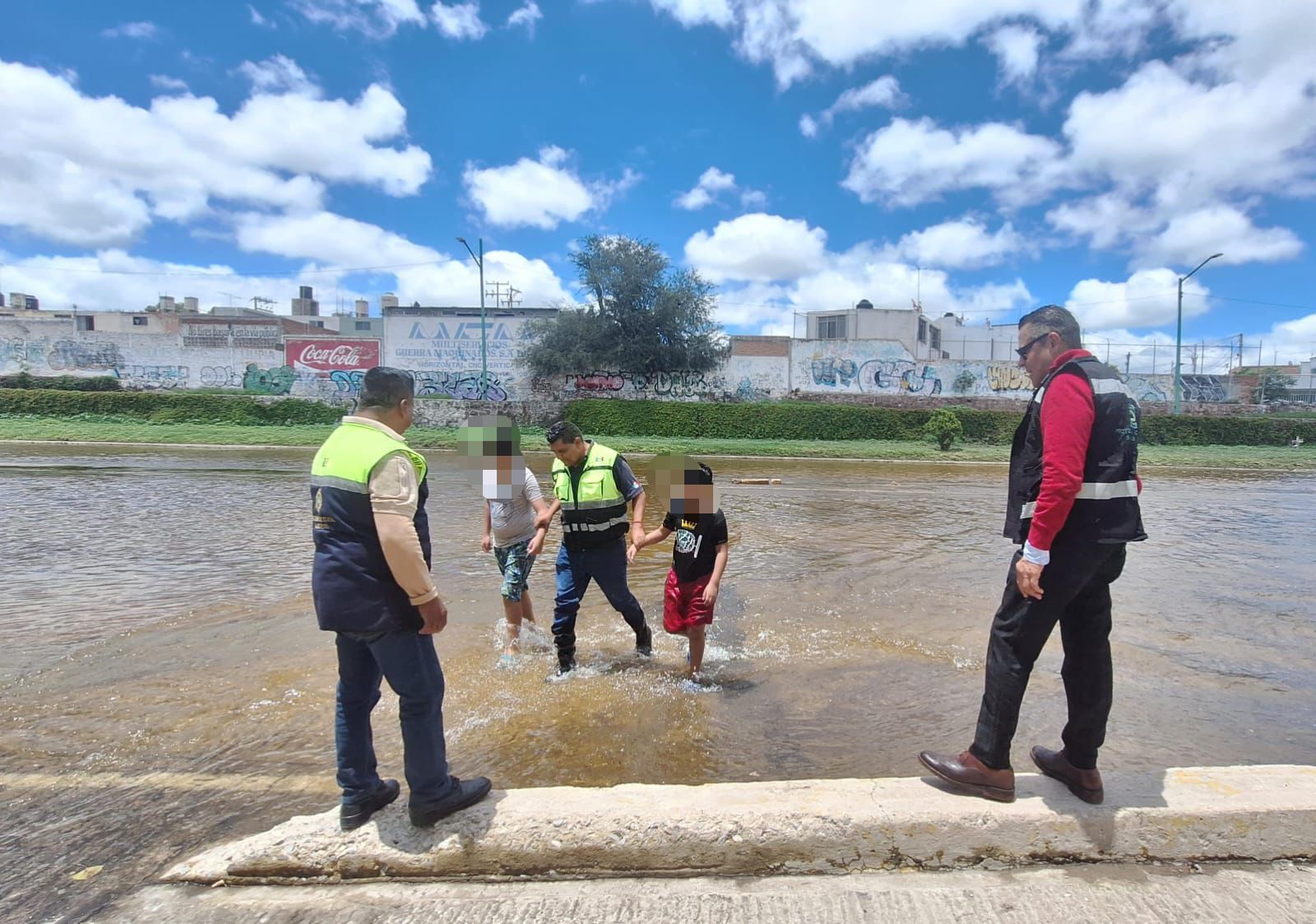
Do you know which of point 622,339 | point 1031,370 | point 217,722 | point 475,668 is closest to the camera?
point 1031,370

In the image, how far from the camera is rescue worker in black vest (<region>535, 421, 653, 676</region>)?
4777 mm

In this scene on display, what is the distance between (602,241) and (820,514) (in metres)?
29.4

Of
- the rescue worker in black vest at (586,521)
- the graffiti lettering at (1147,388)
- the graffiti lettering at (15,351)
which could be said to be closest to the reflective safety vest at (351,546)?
the rescue worker in black vest at (586,521)

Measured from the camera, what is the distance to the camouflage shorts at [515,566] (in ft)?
16.9

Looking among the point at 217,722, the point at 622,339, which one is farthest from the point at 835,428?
the point at 217,722

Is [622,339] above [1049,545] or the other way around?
above

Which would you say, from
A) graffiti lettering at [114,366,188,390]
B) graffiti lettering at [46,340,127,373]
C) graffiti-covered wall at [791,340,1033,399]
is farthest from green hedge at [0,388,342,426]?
graffiti-covered wall at [791,340,1033,399]

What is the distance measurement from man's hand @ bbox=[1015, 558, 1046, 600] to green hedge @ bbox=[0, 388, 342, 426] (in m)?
35.0

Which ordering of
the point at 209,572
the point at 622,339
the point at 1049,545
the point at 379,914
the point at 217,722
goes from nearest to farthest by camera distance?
the point at 379,914
the point at 1049,545
the point at 217,722
the point at 209,572
the point at 622,339

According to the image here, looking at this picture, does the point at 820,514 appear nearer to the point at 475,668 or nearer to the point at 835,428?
the point at 475,668

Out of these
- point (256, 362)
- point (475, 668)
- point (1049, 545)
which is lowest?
point (475, 668)

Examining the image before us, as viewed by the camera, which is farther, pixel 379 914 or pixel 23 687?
pixel 23 687

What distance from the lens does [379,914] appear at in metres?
2.45

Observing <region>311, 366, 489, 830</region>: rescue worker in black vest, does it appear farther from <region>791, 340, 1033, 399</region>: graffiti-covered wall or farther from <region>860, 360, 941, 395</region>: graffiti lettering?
<region>860, 360, 941, 395</region>: graffiti lettering
